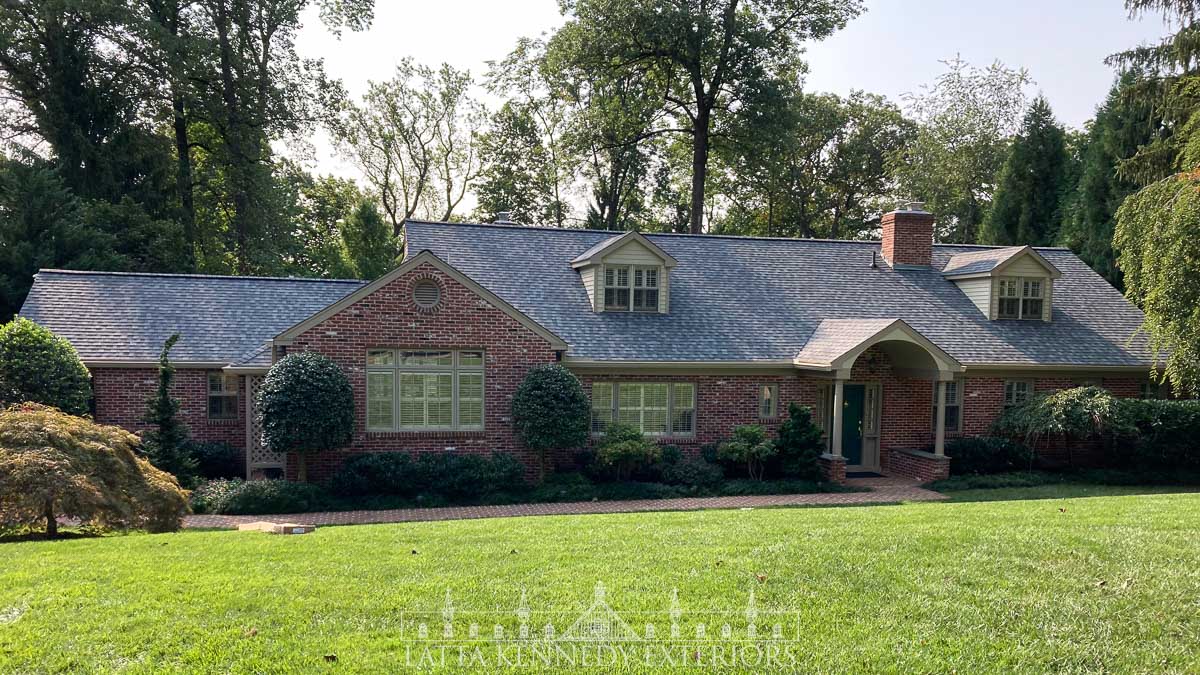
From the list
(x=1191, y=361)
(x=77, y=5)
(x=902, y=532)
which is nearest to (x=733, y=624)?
(x=902, y=532)

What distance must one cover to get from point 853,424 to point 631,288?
612 cm

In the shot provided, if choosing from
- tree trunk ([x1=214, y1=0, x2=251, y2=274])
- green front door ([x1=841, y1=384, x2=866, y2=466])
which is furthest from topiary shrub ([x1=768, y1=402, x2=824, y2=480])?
tree trunk ([x1=214, y1=0, x2=251, y2=274])

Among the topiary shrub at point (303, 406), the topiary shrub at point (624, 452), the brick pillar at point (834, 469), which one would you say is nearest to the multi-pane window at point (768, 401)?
the brick pillar at point (834, 469)

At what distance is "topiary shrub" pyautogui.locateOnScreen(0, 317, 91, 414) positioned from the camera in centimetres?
1309

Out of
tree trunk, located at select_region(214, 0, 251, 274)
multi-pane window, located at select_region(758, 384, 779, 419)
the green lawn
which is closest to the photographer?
the green lawn

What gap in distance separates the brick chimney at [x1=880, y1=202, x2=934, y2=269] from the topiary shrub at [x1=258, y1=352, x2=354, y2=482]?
15294 millimetres

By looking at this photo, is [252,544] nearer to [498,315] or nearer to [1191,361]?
[498,315]

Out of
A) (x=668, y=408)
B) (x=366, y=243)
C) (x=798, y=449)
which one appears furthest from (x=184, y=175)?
(x=798, y=449)

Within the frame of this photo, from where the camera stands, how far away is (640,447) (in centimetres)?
1515

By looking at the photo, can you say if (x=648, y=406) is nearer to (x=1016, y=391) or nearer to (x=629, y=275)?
(x=629, y=275)

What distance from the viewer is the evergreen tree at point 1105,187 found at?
26406 millimetres

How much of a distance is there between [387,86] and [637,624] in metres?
37.4

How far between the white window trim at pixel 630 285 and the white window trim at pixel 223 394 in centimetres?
823

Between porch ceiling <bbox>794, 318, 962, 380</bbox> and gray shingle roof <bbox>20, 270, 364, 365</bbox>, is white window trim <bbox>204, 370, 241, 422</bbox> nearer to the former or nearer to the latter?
gray shingle roof <bbox>20, 270, 364, 365</bbox>
